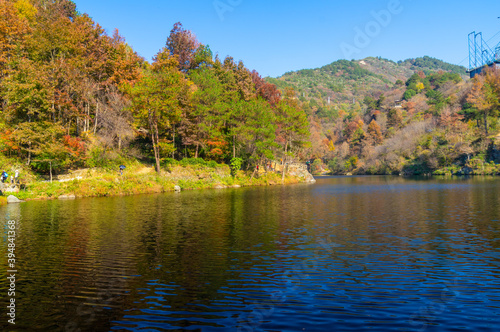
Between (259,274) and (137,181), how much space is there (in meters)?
38.5

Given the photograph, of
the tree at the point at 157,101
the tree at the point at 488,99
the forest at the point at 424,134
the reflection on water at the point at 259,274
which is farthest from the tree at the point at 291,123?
the tree at the point at 488,99

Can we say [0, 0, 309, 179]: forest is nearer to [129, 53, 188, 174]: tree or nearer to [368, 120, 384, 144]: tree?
[129, 53, 188, 174]: tree

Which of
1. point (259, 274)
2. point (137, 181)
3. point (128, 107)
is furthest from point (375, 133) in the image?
point (259, 274)

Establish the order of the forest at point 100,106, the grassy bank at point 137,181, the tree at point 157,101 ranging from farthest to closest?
the tree at point 157,101
the forest at point 100,106
the grassy bank at point 137,181

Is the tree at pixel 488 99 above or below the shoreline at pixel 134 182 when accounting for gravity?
above

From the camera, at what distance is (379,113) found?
161 meters

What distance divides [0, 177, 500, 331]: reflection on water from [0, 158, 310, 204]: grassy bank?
1901 centimetres

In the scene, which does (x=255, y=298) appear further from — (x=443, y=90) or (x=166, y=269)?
(x=443, y=90)

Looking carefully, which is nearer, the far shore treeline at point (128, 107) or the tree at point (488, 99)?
the far shore treeline at point (128, 107)

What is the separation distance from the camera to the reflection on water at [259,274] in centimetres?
830

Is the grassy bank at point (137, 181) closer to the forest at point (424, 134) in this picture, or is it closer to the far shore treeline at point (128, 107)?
the far shore treeline at point (128, 107)

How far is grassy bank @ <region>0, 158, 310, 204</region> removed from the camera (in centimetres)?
3938

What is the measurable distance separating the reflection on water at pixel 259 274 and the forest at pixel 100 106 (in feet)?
86.6

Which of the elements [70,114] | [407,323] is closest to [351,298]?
[407,323]
